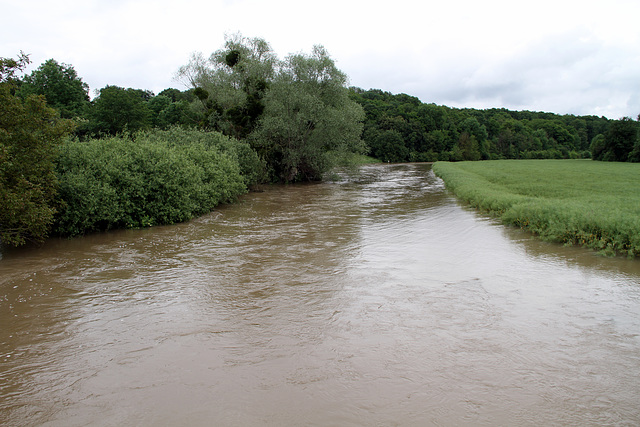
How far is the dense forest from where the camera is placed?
11617 mm

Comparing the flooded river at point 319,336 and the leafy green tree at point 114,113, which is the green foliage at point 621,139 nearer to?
the flooded river at point 319,336

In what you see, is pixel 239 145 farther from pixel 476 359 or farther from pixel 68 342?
pixel 476 359

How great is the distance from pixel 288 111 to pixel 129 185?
20.1m

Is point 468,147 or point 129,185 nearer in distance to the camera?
point 129,185

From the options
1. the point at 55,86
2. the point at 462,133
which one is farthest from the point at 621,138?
the point at 55,86

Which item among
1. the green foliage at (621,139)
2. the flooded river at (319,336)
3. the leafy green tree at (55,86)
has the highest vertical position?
the leafy green tree at (55,86)

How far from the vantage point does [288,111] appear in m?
33.6

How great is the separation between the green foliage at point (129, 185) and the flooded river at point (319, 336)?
1.89m

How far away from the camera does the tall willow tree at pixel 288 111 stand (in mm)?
33469

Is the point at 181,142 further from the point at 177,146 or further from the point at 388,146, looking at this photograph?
the point at 388,146

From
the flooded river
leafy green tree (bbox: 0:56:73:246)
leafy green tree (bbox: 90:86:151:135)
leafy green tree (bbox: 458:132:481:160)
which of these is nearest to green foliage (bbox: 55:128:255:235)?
leafy green tree (bbox: 0:56:73:246)

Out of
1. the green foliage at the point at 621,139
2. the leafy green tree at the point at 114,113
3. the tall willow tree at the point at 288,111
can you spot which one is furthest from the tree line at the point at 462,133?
the tall willow tree at the point at 288,111

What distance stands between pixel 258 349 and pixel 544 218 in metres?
11.7

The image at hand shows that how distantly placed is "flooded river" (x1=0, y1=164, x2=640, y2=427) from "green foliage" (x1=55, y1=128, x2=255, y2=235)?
1.89 meters
